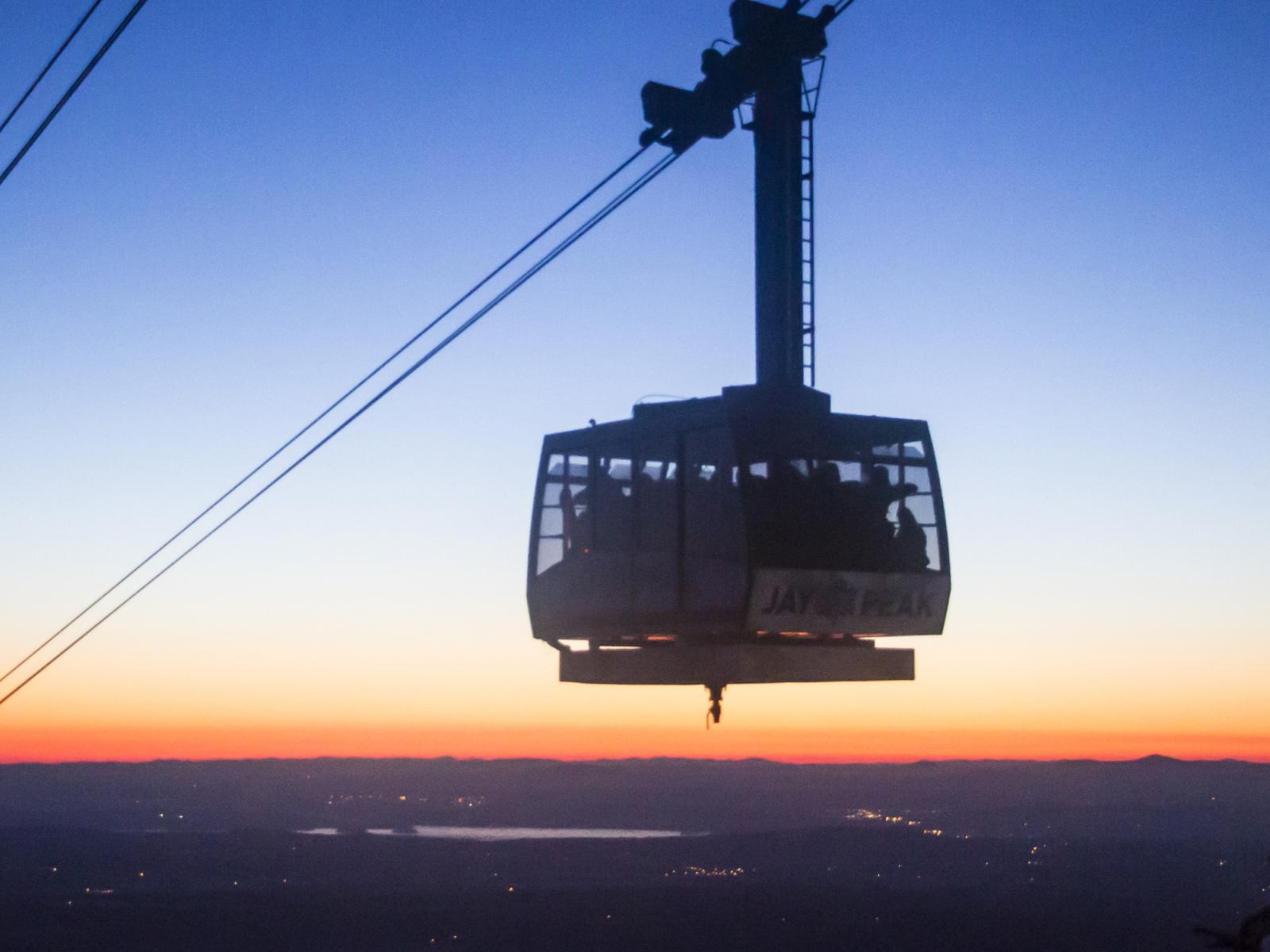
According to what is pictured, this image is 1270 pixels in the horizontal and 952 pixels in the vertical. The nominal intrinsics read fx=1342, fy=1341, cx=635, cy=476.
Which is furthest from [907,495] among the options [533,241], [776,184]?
[533,241]

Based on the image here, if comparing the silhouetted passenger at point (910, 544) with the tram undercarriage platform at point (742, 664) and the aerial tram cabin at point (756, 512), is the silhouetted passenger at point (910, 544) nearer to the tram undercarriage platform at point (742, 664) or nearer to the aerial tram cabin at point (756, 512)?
the aerial tram cabin at point (756, 512)

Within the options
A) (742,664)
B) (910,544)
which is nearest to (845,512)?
A: (910,544)

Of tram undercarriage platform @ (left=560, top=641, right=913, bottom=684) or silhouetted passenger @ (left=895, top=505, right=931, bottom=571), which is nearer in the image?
tram undercarriage platform @ (left=560, top=641, right=913, bottom=684)

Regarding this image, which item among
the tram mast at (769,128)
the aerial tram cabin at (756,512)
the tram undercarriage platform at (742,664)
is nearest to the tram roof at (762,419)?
the aerial tram cabin at (756,512)

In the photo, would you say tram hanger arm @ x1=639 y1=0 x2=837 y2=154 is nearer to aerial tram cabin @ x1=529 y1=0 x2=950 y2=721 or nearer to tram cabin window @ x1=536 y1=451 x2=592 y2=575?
aerial tram cabin @ x1=529 y1=0 x2=950 y2=721

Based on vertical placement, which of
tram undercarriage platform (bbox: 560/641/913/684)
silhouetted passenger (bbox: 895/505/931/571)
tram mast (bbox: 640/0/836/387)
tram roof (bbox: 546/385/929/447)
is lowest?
tram undercarriage platform (bbox: 560/641/913/684)

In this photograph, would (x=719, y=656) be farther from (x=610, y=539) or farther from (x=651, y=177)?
(x=651, y=177)

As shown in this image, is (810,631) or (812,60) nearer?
(810,631)

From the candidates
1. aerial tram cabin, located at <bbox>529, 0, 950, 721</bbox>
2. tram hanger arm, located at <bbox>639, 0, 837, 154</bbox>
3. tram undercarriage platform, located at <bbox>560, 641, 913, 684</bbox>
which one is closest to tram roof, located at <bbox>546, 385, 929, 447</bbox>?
aerial tram cabin, located at <bbox>529, 0, 950, 721</bbox>

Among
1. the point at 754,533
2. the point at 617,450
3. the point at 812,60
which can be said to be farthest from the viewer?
the point at 812,60
